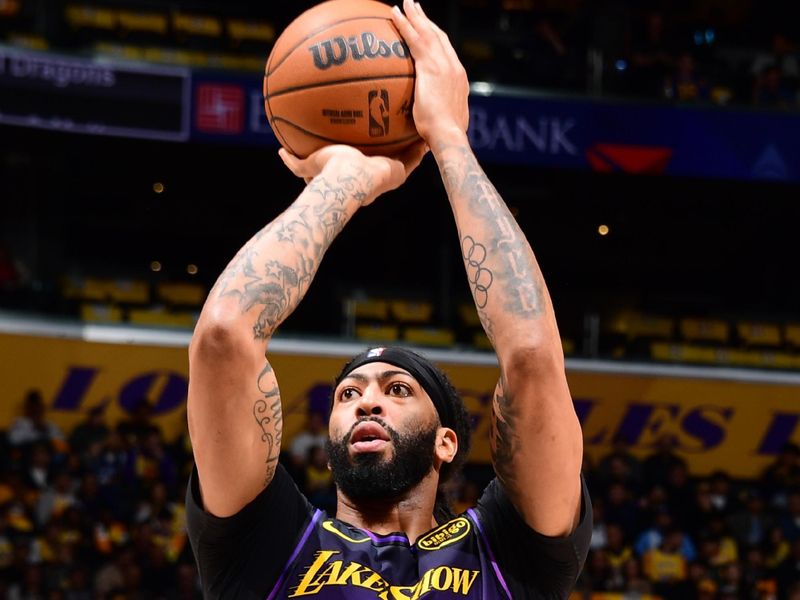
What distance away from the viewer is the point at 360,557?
272 centimetres

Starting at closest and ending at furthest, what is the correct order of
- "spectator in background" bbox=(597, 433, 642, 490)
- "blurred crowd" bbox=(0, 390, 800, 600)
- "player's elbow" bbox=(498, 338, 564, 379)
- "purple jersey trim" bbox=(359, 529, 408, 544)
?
"player's elbow" bbox=(498, 338, 564, 379)
"purple jersey trim" bbox=(359, 529, 408, 544)
"blurred crowd" bbox=(0, 390, 800, 600)
"spectator in background" bbox=(597, 433, 642, 490)

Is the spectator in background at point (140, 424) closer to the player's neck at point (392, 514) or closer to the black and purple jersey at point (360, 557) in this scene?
the player's neck at point (392, 514)

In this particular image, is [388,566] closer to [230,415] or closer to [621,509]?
[230,415]

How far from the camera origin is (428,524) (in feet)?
9.58

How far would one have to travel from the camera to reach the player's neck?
113 inches

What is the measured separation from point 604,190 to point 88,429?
6.47 m

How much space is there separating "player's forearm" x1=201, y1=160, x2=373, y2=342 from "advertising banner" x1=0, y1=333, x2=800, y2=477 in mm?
8108

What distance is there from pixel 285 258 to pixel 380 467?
0.49 m

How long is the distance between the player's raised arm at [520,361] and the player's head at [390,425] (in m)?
0.19

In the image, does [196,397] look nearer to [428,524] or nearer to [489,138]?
[428,524]

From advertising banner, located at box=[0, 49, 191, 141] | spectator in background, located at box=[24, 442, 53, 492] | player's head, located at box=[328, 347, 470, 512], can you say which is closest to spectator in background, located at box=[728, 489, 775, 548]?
spectator in background, located at box=[24, 442, 53, 492]

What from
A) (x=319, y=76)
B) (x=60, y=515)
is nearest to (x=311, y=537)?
(x=319, y=76)

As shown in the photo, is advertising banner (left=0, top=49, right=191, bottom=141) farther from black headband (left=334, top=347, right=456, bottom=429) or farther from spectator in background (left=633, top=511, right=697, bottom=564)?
black headband (left=334, top=347, right=456, bottom=429)

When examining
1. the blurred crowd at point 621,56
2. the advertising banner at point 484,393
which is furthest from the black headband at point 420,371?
the blurred crowd at point 621,56
